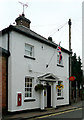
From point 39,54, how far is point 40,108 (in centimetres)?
441

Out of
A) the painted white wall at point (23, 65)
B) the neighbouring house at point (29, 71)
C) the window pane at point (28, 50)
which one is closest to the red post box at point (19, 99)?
the neighbouring house at point (29, 71)

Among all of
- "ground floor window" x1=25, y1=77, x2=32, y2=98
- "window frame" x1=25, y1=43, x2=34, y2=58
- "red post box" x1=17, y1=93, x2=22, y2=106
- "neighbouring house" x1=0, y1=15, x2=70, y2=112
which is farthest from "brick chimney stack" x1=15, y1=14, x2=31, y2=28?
"red post box" x1=17, y1=93, x2=22, y2=106

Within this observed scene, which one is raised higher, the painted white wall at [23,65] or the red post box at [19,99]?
the painted white wall at [23,65]

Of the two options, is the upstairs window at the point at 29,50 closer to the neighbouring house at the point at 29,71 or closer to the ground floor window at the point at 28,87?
the neighbouring house at the point at 29,71

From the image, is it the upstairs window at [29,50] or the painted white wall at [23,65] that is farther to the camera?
the upstairs window at [29,50]

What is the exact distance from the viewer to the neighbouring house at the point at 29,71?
11.4 metres

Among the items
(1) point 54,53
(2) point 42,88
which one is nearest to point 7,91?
(2) point 42,88

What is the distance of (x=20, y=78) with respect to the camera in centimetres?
1197

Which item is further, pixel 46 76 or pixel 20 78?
pixel 46 76

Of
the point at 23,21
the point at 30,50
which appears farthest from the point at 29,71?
the point at 23,21

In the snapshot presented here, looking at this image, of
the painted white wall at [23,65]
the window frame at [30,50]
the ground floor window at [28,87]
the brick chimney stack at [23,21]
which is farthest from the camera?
the brick chimney stack at [23,21]

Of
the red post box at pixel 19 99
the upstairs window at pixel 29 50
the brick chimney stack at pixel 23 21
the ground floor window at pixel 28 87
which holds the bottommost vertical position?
the red post box at pixel 19 99

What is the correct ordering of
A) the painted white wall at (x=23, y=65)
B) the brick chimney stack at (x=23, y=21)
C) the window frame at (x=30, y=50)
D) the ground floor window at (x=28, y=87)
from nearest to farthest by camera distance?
the painted white wall at (x=23, y=65) < the ground floor window at (x=28, y=87) < the window frame at (x=30, y=50) < the brick chimney stack at (x=23, y=21)

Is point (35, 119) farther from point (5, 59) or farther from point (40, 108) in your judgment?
point (5, 59)
